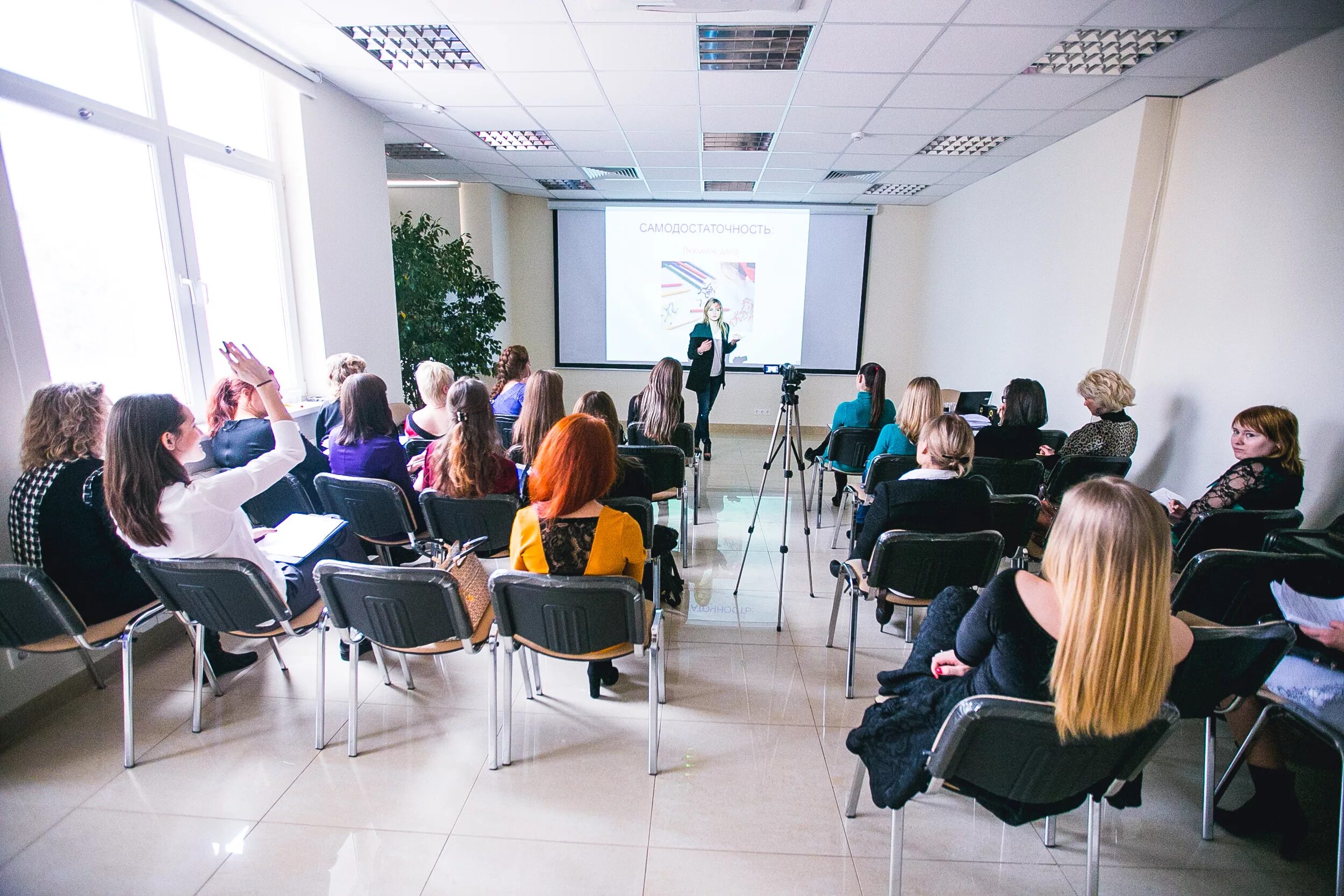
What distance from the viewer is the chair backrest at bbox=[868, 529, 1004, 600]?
94.0 inches

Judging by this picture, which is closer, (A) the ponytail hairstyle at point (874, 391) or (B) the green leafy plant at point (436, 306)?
(A) the ponytail hairstyle at point (874, 391)

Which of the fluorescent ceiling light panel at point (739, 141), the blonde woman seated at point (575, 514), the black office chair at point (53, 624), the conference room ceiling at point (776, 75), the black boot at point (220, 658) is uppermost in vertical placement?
the fluorescent ceiling light panel at point (739, 141)

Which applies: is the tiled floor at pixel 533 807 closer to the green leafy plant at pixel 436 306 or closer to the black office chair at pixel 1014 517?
the black office chair at pixel 1014 517

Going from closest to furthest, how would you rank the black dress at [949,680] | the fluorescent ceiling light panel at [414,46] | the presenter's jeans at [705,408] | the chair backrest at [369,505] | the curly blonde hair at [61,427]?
Result: 1. the black dress at [949,680]
2. the curly blonde hair at [61,427]
3. the chair backrest at [369,505]
4. the fluorescent ceiling light panel at [414,46]
5. the presenter's jeans at [705,408]

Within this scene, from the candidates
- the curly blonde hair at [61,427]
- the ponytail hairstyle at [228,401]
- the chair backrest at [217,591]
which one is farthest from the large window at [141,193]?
the chair backrest at [217,591]

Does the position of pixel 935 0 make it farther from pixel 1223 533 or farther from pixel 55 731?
pixel 55 731

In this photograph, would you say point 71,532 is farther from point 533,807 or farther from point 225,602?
point 533,807

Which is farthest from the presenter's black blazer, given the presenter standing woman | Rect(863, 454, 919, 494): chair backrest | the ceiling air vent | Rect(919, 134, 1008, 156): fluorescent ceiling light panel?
Rect(863, 454, 919, 494): chair backrest

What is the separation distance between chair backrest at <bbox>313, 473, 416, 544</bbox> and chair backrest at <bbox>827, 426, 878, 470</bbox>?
300cm

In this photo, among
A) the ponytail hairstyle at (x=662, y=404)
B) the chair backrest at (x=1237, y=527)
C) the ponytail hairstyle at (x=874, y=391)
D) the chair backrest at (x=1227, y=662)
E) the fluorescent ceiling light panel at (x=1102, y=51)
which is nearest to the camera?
the chair backrest at (x=1227, y=662)

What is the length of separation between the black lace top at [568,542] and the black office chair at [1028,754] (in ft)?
3.94

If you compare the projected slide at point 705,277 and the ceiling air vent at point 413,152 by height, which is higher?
the ceiling air vent at point 413,152

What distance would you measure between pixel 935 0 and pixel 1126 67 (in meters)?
1.65

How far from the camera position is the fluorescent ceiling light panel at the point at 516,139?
17.4ft
